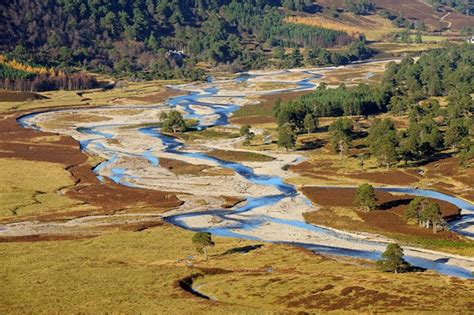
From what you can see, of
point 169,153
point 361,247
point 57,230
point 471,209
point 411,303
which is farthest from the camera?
point 169,153

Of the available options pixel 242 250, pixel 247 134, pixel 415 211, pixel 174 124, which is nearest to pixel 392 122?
pixel 247 134

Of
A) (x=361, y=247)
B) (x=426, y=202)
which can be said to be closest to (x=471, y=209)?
(x=426, y=202)

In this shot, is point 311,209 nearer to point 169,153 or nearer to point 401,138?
point 401,138

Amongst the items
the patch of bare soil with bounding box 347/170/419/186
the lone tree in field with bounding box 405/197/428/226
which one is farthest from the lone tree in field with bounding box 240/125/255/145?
the lone tree in field with bounding box 405/197/428/226

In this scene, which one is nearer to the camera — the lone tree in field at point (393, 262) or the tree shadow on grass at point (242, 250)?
the lone tree in field at point (393, 262)

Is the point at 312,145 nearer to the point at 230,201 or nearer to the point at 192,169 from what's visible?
the point at 192,169

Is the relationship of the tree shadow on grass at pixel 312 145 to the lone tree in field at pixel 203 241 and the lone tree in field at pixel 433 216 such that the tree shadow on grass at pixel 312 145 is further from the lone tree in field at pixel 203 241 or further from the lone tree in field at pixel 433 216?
the lone tree in field at pixel 203 241

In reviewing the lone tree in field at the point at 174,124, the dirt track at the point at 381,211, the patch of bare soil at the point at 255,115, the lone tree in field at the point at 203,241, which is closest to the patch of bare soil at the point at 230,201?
the dirt track at the point at 381,211

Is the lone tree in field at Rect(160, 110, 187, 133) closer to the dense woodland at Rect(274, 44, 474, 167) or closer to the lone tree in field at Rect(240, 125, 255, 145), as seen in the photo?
the lone tree in field at Rect(240, 125, 255, 145)

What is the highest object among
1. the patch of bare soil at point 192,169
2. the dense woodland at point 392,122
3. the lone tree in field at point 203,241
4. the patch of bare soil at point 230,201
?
the dense woodland at point 392,122
